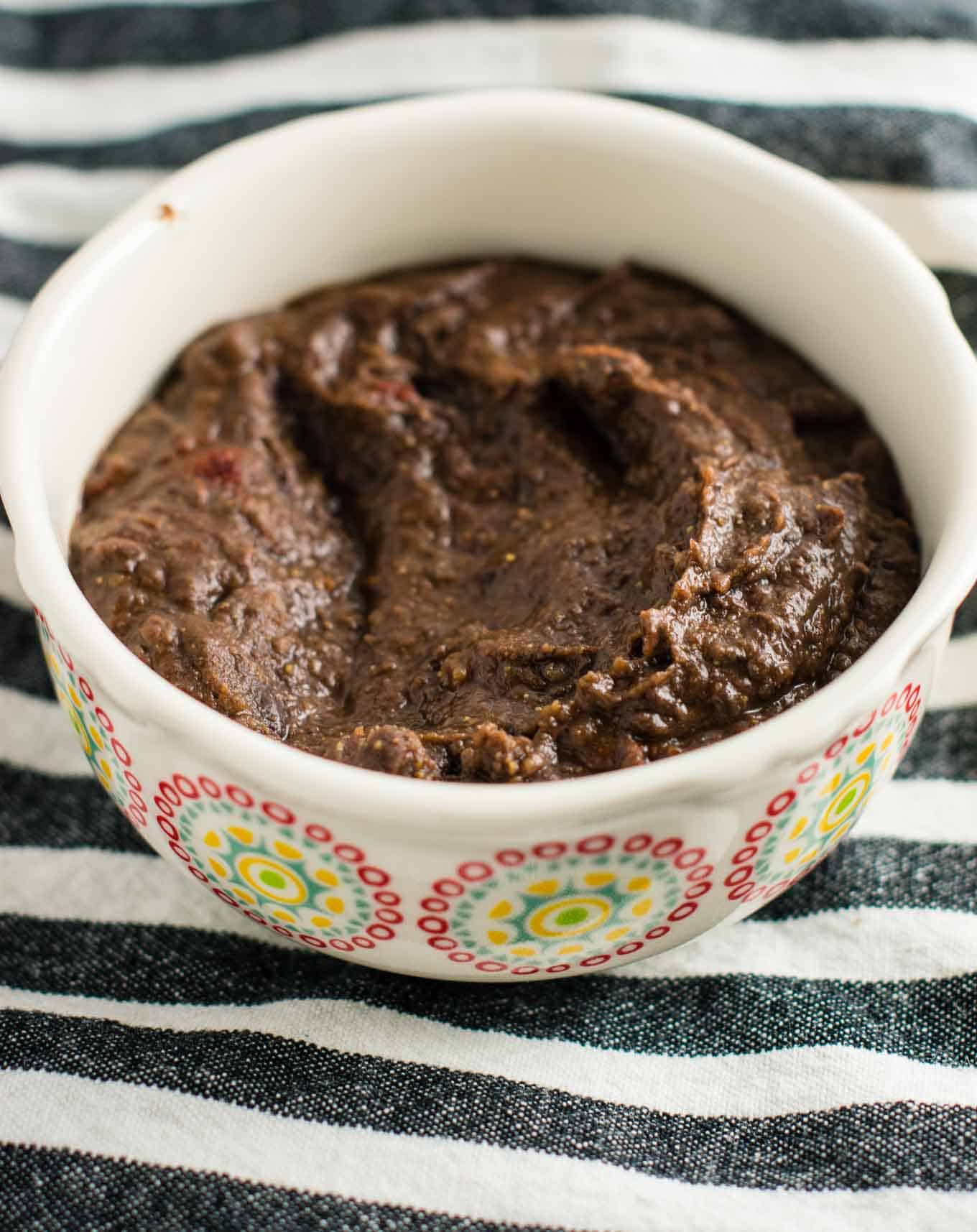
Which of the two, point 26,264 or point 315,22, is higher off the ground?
point 315,22

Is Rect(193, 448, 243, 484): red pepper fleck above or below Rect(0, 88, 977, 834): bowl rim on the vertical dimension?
below

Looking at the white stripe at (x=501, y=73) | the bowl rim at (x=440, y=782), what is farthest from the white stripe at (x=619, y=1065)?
the white stripe at (x=501, y=73)

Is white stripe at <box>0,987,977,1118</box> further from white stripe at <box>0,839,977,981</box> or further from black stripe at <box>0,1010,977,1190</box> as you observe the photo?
white stripe at <box>0,839,977,981</box>

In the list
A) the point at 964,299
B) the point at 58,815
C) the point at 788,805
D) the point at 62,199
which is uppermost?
the point at 964,299

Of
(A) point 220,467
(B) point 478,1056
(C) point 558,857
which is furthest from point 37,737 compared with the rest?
(C) point 558,857

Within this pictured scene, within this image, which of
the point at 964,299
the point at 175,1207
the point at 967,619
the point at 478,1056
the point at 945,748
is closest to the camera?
the point at 175,1207

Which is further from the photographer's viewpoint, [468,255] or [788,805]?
[468,255]

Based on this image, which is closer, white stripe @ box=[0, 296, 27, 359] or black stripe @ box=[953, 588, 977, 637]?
black stripe @ box=[953, 588, 977, 637]

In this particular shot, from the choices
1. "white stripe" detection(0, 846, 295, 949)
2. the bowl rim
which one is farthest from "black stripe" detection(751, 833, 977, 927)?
"white stripe" detection(0, 846, 295, 949)

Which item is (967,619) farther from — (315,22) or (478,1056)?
(315,22)
